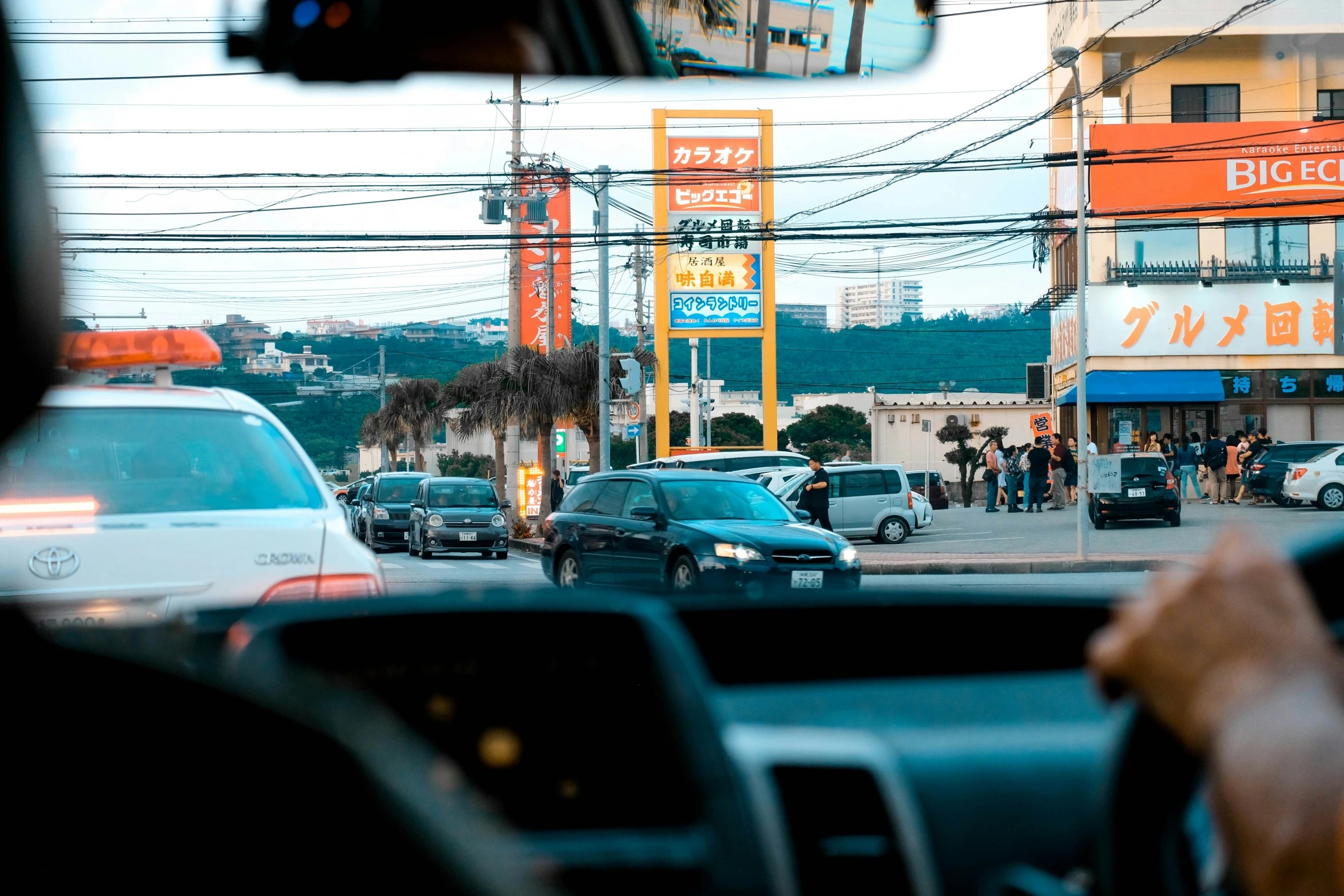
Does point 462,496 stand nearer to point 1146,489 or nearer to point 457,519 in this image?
point 457,519

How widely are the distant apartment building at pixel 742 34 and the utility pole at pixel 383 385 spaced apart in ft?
171

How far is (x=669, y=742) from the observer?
1.61m

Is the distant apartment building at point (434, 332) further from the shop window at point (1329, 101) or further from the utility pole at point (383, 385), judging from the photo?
the shop window at point (1329, 101)

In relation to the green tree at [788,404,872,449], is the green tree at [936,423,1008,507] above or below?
below

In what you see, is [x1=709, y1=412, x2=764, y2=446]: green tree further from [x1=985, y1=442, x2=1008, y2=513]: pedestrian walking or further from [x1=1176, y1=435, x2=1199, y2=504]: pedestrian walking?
[x1=1176, y1=435, x2=1199, y2=504]: pedestrian walking

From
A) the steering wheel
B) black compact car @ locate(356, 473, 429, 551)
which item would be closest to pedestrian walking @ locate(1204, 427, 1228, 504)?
black compact car @ locate(356, 473, 429, 551)

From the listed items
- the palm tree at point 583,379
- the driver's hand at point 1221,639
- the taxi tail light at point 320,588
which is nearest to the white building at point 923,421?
the palm tree at point 583,379

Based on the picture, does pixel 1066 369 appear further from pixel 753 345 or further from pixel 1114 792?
pixel 753 345

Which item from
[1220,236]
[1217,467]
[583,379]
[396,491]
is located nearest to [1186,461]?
[1217,467]

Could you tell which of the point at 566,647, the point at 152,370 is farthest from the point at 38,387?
the point at 152,370

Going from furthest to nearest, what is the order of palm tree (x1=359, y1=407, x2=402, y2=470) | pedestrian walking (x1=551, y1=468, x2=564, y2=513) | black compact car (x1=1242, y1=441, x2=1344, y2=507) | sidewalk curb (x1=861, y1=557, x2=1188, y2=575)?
palm tree (x1=359, y1=407, x2=402, y2=470)
pedestrian walking (x1=551, y1=468, x2=564, y2=513)
black compact car (x1=1242, y1=441, x2=1344, y2=507)
sidewalk curb (x1=861, y1=557, x2=1188, y2=575)

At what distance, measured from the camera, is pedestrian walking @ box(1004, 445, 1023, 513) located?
107 ft

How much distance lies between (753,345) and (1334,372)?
260 ft

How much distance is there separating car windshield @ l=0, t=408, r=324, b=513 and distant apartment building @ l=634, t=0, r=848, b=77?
8.44 feet
